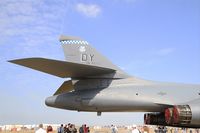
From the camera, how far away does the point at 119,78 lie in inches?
472

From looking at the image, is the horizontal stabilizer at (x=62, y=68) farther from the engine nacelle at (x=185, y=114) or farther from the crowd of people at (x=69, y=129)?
the crowd of people at (x=69, y=129)

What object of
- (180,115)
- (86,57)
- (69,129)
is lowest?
(69,129)

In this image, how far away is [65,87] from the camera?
12.3 m

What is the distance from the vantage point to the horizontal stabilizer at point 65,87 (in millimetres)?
12109

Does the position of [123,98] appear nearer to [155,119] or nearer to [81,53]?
[155,119]

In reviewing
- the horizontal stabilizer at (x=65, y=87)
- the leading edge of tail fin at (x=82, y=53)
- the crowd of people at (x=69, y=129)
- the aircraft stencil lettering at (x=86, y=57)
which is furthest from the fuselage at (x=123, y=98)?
the crowd of people at (x=69, y=129)

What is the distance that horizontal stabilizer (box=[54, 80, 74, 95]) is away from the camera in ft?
39.7

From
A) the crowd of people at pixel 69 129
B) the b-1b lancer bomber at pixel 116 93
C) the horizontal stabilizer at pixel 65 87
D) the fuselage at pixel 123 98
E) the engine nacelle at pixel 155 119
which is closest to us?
the b-1b lancer bomber at pixel 116 93

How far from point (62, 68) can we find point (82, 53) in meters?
2.15

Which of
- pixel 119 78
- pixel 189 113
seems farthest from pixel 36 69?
pixel 189 113

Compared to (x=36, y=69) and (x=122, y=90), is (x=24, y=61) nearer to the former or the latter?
(x=36, y=69)

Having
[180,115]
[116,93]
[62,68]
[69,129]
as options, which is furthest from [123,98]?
[69,129]

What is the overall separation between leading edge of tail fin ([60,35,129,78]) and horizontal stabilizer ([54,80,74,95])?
925 mm

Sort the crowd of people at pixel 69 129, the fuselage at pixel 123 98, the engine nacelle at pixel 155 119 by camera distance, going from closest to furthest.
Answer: the fuselage at pixel 123 98 → the engine nacelle at pixel 155 119 → the crowd of people at pixel 69 129
